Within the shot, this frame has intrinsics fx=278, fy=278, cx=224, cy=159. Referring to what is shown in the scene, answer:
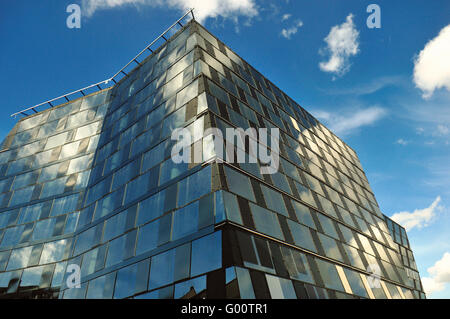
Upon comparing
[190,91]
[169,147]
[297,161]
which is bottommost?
[169,147]

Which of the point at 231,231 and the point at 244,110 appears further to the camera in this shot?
the point at 244,110

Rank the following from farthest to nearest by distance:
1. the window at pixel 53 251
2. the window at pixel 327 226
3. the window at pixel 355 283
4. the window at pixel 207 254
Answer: the window at pixel 53 251 → the window at pixel 327 226 → the window at pixel 355 283 → the window at pixel 207 254

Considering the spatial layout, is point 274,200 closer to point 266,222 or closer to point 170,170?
point 266,222

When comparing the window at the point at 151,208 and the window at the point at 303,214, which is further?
the window at the point at 303,214

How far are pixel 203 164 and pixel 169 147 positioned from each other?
4.33 m

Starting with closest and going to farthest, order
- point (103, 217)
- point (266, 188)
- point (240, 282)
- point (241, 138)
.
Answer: point (240, 282)
point (266, 188)
point (241, 138)
point (103, 217)

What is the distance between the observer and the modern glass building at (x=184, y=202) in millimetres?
13297

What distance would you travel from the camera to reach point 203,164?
15.1m

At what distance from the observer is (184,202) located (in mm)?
14930

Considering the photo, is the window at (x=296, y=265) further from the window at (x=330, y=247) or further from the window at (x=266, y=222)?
the window at (x=330, y=247)

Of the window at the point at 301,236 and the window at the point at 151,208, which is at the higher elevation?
the window at the point at 151,208

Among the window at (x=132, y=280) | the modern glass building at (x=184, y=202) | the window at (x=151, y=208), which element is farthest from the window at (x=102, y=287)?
the window at (x=151, y=208)

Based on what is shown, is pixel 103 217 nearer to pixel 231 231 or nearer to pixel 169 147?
pixel 169 147

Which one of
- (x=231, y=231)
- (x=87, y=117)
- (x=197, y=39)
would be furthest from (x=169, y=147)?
(x=87, y=117)
